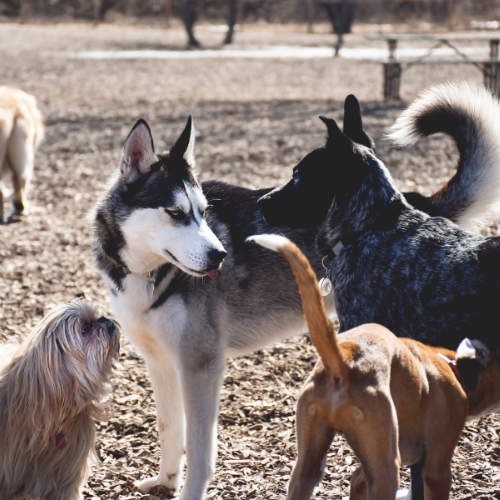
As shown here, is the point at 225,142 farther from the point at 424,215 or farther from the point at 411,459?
the point at 411,459

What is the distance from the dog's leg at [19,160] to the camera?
7.41m

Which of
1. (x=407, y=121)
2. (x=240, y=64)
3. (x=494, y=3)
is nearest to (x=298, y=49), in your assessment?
(x=240, y=64)

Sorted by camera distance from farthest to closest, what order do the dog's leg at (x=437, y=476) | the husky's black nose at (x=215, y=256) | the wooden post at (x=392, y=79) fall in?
the wooden post at (x=392, y=79)
the husky's black nose at (x=215, y=256)
the dog's leg at (x=437, y=476)

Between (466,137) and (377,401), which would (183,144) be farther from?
(377,401)

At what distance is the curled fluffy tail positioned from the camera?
3.45 meters

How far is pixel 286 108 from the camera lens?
14008mm

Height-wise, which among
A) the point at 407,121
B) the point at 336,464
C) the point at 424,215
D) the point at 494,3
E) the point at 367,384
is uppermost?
the point at 494,3

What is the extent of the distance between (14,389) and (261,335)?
4.06 ft

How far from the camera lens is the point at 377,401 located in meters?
2.18

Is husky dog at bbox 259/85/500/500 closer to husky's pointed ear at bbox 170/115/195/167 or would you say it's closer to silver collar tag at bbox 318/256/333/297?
silver collar tag at bbox 318/256/333/297

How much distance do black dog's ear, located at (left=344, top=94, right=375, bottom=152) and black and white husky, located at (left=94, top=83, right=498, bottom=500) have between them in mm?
11

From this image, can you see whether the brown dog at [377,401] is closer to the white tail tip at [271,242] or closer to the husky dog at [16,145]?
the white tail tip at [271,242]

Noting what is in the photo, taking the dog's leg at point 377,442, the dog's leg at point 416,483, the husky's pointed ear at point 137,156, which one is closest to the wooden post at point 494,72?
the husky's pointed ear at point 137,156

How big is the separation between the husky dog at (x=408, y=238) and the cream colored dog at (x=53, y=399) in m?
1.06
